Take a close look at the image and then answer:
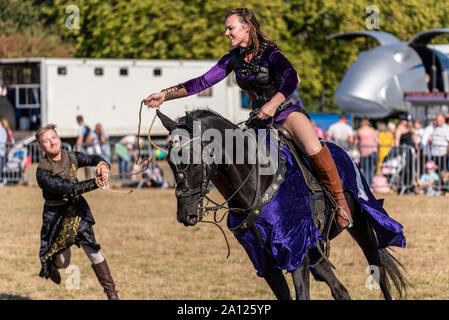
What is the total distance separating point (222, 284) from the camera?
10602 millimetres

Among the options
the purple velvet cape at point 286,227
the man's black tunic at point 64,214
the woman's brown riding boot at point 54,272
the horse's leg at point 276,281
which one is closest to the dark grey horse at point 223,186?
the horse's leg at point 276,281

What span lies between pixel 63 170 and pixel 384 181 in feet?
41.2

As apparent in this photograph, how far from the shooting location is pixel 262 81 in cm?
688

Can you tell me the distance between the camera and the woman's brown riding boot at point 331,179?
7102 millimetres

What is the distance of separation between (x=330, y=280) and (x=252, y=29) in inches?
88.4

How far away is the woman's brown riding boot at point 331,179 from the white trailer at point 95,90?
20837mm

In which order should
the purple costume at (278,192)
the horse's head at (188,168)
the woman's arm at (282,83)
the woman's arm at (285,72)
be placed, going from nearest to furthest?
1. the horse's head at (188,168)
2. the woman's arm at (282,83)
3. the woman's arm at (285,72)
4. the purple costume at (278,192)

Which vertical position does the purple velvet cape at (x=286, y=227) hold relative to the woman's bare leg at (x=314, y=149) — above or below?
below

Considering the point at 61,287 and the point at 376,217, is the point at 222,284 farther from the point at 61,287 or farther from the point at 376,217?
the point at 376,217

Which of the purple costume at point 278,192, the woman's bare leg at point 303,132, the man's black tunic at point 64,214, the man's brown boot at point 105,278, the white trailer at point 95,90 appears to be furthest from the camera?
the white trailer at point 95,90

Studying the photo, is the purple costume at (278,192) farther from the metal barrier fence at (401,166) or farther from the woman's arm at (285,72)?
the metal barrier fence at (401,166)

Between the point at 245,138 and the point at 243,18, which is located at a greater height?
the point at 243,18

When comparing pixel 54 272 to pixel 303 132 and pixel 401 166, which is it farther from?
pixel 401 166

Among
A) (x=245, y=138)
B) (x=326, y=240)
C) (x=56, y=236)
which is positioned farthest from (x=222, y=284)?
(x=245, y=138)
